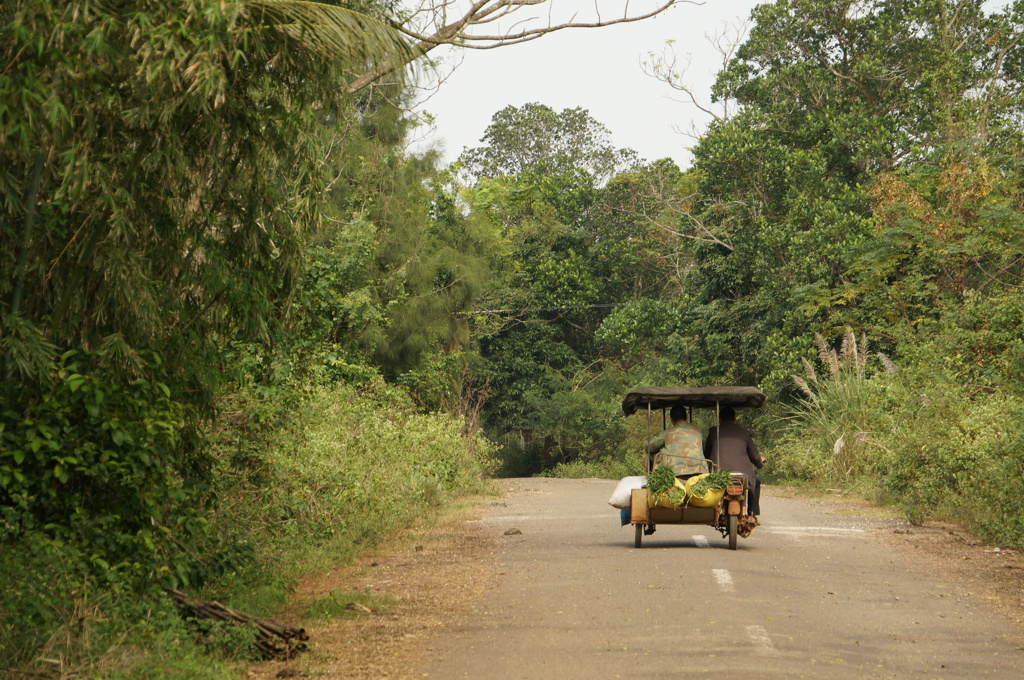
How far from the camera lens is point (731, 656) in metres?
8.09

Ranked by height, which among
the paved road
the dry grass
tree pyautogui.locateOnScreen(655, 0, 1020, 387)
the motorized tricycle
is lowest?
the dry grass

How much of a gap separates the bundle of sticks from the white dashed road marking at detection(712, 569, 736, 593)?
422 centimetres

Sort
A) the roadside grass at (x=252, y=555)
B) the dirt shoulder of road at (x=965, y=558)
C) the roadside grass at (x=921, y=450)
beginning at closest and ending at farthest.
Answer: the roadside grass at (x=252, y=555) < the dirt shoulder of road at (x=965, y=558) < the roadside grass at (x=921, y=450)

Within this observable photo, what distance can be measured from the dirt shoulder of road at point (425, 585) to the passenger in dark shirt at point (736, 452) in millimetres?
2213

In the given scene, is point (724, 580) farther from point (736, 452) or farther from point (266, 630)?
point (266, 630)

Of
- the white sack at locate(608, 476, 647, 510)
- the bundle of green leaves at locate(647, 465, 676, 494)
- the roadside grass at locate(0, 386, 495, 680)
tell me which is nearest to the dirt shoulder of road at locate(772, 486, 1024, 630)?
the bundle of green leaves at locate(647, 465, 676, 494)

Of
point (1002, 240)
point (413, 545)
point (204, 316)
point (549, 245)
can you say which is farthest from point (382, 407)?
point (549, 245)

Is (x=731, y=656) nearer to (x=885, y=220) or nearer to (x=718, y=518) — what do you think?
(x=718, y=518)

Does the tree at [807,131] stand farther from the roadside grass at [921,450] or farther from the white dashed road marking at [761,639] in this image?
the white dashed road marking at [761,639]

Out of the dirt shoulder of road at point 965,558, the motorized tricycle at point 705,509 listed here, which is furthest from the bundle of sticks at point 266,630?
the motorized tricycle at point 705,509

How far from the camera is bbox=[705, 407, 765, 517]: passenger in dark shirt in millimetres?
15023

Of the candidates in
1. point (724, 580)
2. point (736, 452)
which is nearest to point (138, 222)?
point (724, 580)

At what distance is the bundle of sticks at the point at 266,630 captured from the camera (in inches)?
336

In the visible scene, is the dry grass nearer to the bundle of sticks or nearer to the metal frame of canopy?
the bundle of sticks
